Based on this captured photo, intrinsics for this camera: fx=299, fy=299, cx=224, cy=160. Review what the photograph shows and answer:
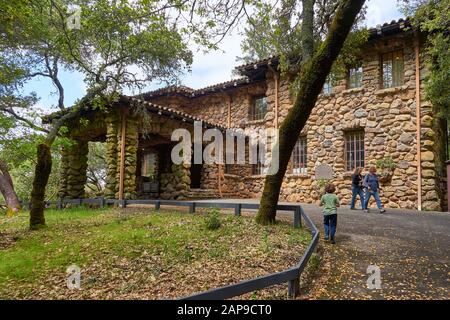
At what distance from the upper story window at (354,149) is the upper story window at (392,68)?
7.40 ft

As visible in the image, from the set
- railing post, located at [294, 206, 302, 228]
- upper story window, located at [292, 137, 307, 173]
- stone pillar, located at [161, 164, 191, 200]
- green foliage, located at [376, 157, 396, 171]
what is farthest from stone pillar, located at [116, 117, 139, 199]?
green foliage, located at [376, 157, 396, 171]

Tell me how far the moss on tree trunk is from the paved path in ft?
22.3

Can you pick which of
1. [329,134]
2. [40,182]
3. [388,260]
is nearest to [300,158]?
[329,134]

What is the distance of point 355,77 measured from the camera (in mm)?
13164

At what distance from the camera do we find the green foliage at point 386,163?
456 inches

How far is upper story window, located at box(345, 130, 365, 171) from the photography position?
500 inches

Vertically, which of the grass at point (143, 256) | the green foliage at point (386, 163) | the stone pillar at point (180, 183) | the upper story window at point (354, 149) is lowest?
the grass at point (143, 256)

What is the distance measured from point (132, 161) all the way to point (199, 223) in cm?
533

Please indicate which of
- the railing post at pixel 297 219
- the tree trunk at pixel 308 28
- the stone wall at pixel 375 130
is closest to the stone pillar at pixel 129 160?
the stone wall at pixel 375 130

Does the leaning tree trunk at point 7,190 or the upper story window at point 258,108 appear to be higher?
the upper story window at point 258,108

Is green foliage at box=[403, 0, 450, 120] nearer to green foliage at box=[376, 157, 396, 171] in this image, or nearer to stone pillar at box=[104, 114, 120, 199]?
green foliage at box=[376, 157, 396, 171]

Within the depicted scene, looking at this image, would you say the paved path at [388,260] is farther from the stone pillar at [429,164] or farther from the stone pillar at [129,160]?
the stone pillar at [129,160]
